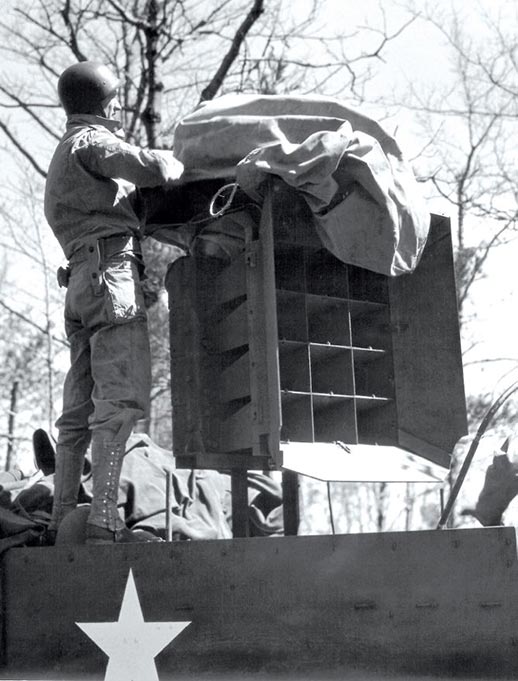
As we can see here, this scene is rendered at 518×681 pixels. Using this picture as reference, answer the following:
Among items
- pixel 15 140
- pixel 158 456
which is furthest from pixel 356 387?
pixel 15 140

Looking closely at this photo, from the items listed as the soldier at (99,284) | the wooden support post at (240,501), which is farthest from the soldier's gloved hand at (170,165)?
the wooden support post at (240,501)

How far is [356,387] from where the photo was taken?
454cm

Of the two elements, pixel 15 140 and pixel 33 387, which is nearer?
pixel 15 140

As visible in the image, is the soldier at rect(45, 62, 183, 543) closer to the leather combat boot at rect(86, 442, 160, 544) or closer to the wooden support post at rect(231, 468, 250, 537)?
the leather combat boot at rect(86, 442, 160, 544)

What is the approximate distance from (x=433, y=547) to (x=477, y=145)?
12174 mm

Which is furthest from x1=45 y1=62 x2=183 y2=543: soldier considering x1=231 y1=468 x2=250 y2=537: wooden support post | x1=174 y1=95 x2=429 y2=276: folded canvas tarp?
x1=231 y1=468 x2=250 y2=537: wooden support post

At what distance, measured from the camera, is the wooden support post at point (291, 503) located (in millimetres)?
4766

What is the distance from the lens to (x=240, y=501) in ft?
15.9

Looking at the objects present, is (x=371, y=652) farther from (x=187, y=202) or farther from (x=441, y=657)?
(x=187, y=202)

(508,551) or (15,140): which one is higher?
(15,140)

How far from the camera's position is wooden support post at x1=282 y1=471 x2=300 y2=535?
477cm

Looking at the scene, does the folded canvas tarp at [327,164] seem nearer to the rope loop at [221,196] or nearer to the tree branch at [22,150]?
the rope loop at [221,196]

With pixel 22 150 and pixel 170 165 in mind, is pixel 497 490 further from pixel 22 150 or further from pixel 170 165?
pixel 22 150

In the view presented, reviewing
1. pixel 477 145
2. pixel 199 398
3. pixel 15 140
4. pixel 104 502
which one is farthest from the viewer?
pixel 477 145
